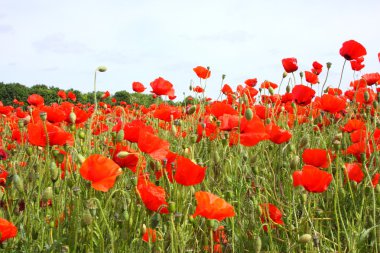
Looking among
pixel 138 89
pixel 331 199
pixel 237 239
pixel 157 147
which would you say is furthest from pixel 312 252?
pixel 138 89

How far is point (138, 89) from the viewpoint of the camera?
406cm

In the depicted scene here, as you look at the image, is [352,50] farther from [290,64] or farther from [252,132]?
[252,132]

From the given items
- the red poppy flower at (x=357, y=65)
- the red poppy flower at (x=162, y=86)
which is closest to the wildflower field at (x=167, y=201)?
the red poppy flower at (x=162, y=86)

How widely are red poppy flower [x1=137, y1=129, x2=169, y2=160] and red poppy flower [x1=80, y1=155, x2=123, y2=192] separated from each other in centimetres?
18

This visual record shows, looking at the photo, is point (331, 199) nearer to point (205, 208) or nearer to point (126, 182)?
point (126, 182)

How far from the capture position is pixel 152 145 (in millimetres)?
1703

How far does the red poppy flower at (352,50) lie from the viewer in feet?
10.2

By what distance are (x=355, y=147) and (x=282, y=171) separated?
1.96ft

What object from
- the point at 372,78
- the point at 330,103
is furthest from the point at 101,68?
the point at 372,78

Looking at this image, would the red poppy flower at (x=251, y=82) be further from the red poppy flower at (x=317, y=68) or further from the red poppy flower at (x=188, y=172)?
the red poppy flower at (x=188, y=172)

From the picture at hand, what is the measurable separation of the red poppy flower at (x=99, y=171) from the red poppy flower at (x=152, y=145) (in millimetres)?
177

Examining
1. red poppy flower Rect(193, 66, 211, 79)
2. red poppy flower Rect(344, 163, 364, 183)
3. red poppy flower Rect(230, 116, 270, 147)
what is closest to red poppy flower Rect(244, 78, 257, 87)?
red poppy flower Rect(193, 66, 211, 79)

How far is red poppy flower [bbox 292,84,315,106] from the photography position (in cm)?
260

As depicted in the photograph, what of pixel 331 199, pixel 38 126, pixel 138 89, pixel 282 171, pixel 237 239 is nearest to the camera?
pixel 38 126
